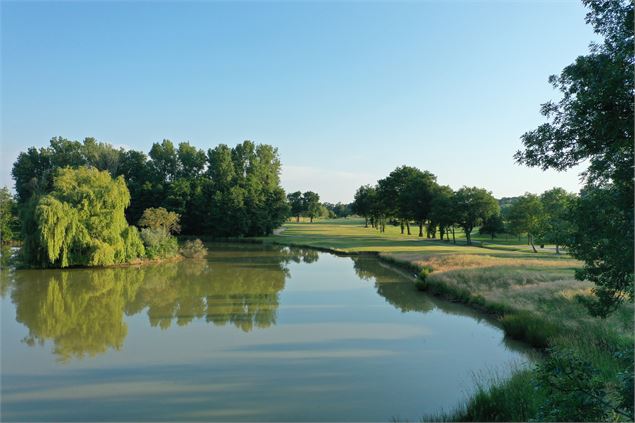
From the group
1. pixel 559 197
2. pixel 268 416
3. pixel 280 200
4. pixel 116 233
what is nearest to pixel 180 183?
pixel 280 200

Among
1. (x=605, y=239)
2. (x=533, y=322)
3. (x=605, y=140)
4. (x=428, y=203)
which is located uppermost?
(x=428, y=203)

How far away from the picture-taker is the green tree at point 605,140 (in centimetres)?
481

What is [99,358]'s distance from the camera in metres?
11.2

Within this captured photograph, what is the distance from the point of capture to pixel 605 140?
Result: 5598 millimetres

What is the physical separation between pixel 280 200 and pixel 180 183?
618 inches

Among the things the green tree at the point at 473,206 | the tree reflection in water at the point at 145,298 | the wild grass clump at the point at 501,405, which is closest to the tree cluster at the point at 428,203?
the green tree at the point at 473,206

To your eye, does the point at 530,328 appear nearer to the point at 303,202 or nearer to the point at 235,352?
the point at 235,352

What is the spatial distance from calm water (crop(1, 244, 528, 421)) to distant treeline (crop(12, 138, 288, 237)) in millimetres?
36200

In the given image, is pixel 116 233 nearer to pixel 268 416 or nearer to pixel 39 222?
pixel 39 222

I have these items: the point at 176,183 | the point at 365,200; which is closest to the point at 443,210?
the point at 365,200

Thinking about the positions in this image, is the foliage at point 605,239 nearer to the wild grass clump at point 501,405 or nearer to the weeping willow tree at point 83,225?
the wild grass clump at point 501,405

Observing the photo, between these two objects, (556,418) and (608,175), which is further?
(608,175)

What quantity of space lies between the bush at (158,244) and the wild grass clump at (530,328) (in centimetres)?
2791

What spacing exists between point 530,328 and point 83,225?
27.7 metres
